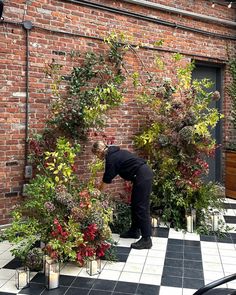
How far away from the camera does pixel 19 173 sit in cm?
529

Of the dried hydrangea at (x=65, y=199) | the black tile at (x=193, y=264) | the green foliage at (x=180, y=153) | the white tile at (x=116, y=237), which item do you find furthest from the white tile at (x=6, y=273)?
the green foliage at (x=180, y=153)

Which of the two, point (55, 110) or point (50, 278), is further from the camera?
point (55, 110)

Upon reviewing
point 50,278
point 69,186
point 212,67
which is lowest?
point 50,278

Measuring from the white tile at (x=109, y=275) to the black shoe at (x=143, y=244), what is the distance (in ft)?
2.45

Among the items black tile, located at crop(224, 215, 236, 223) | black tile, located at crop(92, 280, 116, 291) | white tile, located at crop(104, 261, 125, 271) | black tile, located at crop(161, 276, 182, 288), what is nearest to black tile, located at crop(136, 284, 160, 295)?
black tile, located at crop(161, 276, 182, 288)

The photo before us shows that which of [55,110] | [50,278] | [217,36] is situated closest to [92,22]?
[55,110]

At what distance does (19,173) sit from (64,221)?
162cm

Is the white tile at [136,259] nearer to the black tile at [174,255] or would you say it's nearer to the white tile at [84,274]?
the black tile at [174,255]

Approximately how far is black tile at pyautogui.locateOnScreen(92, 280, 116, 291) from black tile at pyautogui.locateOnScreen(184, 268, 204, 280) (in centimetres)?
80

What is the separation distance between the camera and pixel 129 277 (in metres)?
3.82

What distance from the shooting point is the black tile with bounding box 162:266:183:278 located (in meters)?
3.92

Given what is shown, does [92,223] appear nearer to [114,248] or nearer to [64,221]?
[64,221]

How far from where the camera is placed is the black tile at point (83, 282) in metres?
3.61

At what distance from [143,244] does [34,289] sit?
159cm
